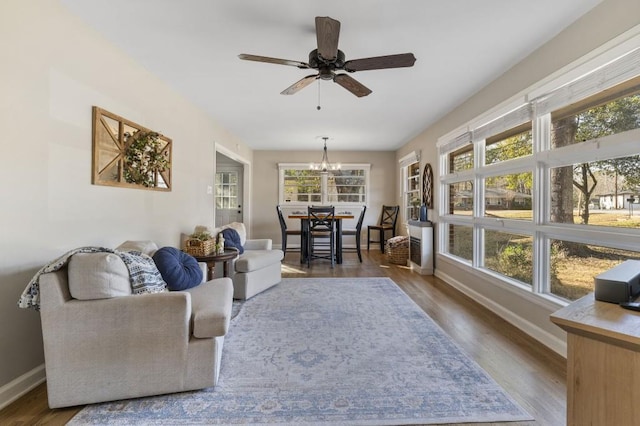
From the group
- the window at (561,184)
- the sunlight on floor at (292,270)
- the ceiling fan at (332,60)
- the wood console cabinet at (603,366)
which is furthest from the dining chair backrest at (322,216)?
the wood console cabinet at (603,366)

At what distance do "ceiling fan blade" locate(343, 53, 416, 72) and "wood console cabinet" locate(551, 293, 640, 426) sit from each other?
1.89m

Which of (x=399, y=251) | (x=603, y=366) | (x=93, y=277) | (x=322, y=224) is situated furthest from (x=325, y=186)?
(x=603, y=366)

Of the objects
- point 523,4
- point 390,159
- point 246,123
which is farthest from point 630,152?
point 390,159

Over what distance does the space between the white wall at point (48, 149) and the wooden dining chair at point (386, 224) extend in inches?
207

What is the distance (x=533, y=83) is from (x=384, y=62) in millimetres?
1415

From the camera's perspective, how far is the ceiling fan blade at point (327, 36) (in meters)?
1.92

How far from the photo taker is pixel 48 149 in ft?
6.46

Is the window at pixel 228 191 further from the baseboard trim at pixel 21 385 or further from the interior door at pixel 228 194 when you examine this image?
the baseboard trim at pixel 21 385

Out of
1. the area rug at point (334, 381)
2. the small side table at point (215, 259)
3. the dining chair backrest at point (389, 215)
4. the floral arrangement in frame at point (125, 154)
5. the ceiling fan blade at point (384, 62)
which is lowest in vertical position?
the area rug at point (334, 381)

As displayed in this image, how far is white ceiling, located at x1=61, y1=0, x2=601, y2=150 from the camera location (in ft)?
6.85

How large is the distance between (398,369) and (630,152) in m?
2.01

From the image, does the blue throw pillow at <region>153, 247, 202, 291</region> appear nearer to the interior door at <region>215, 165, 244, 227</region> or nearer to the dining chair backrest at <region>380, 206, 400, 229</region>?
the interior door at <region>215, 165, 244, 227</region>

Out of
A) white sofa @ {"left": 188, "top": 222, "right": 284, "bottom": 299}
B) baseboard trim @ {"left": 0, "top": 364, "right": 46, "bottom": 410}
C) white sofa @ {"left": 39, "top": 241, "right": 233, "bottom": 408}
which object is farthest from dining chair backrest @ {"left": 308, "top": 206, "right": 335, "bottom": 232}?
baseboard trim @ {"left": 0, "top": 364, "right": 46, "bottom": 410}

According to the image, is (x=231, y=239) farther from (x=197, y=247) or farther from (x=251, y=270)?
(x=197, y=247)
